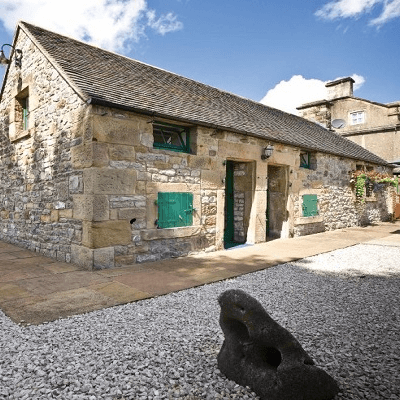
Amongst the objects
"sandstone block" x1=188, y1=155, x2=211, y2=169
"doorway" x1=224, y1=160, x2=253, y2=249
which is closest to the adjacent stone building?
"doorway" x1=224, y1=160, x2=253, y2=249

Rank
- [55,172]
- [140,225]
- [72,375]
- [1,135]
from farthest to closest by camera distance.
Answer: [1,135], [55,172], [140,225], [72,375]

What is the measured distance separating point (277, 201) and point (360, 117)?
43.6ft

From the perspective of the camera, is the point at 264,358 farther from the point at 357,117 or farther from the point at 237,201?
the point at 357,117

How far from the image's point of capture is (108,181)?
17.0 feet

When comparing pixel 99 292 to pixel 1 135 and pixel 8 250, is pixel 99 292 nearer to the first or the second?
pixel 8 250

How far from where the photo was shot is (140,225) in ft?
18.3

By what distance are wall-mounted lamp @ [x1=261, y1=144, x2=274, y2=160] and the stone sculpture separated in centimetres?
631

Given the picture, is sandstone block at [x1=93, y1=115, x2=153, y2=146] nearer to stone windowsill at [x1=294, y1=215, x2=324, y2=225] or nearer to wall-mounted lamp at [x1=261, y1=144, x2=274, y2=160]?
wall-mounted lamp at [x1=261, y1=144, x2=274, y2=160]

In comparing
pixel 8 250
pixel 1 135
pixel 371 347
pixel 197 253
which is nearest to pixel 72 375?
pixel 371 347

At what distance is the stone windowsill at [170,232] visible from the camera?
569 cm

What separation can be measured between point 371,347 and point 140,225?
4107mm

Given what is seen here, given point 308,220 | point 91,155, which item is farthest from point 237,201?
point 91,155

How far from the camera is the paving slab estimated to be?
350cm

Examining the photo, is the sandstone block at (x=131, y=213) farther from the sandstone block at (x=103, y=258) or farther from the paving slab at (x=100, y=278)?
the paving slab at (x=100, y=278)
